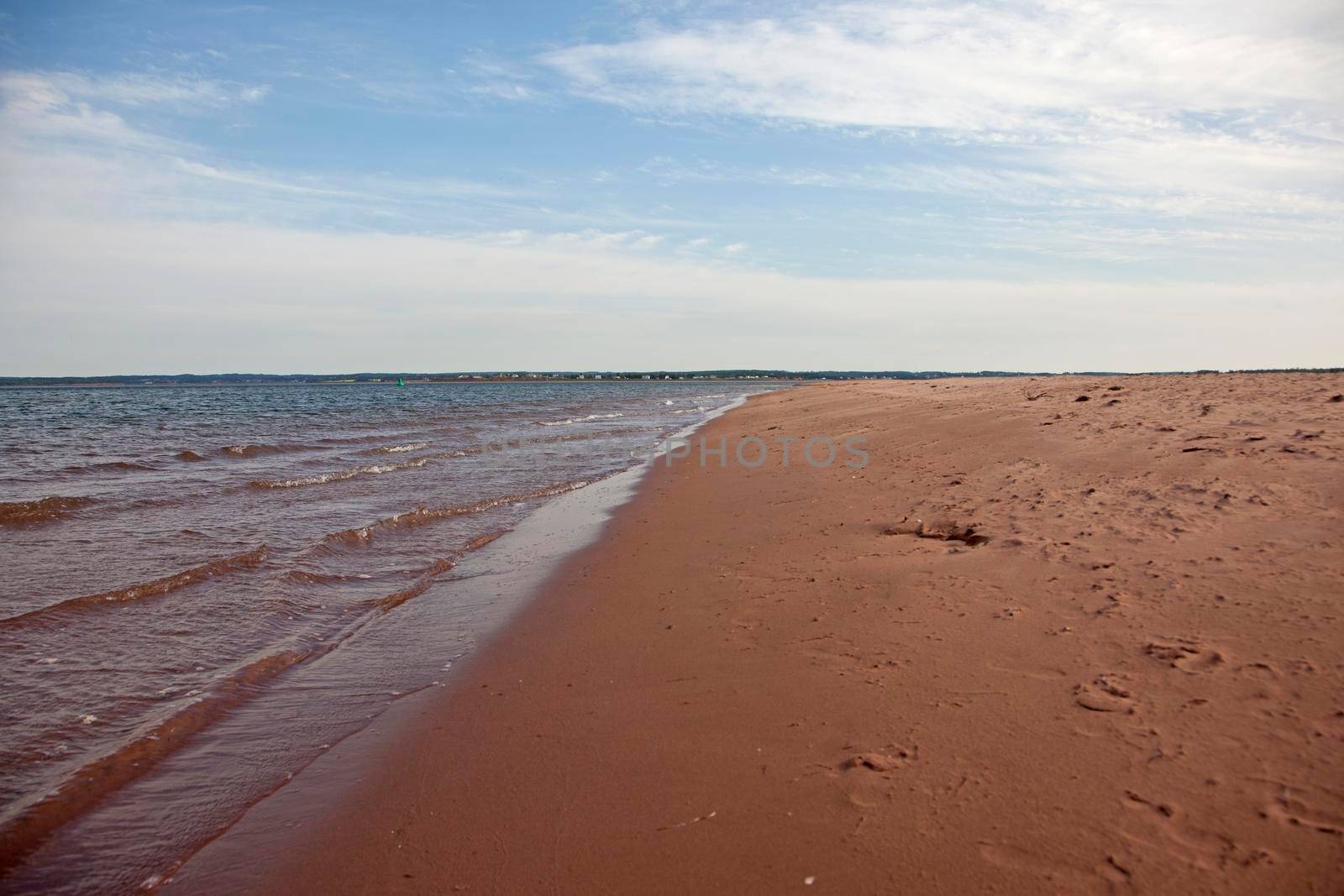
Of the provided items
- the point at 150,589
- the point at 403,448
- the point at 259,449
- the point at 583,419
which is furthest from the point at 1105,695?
the point at 583,419

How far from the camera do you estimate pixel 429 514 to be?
11.3 meters

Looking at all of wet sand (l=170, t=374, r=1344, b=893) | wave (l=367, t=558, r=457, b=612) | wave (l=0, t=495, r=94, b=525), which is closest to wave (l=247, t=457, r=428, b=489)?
wave (l=0, t=495, r=94, b=525)

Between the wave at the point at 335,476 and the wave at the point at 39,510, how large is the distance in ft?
8.81

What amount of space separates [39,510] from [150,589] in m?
5.94

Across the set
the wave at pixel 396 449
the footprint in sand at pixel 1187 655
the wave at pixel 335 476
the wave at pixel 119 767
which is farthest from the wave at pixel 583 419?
the footprint in sand at pixel 1187 655

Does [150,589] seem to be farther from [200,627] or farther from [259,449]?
[259,449]

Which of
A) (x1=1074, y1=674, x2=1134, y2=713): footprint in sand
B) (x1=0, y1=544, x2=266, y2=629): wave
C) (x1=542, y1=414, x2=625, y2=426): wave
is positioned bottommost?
(x1=0, y1=544, x2=266, y2=629): wave

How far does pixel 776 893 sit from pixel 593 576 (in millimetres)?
5017

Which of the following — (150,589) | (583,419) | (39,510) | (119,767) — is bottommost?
(119,767)

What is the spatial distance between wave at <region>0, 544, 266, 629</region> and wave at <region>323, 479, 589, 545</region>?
107cm

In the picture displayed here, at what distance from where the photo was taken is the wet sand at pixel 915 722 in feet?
8.98

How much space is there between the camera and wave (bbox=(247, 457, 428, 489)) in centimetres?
1409

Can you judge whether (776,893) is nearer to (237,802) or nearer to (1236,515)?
(237,802)

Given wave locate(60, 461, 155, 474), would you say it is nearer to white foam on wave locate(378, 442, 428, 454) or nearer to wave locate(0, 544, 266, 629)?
white foam on wave locate(378, 442, 428, 454)
